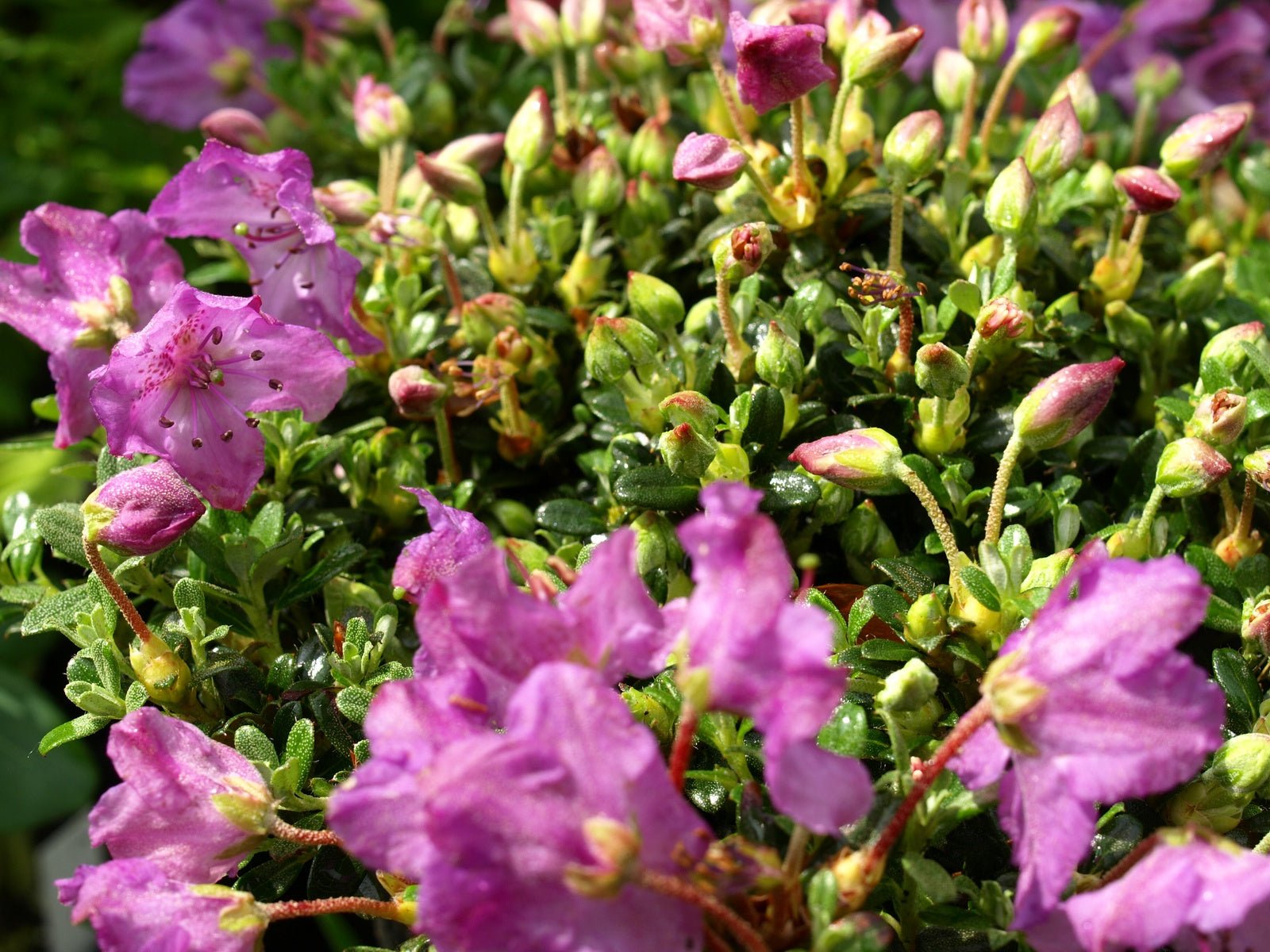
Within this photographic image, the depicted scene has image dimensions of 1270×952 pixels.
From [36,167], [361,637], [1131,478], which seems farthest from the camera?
[36,167]

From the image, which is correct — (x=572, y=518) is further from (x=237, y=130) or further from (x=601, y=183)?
(x=237, y=130)

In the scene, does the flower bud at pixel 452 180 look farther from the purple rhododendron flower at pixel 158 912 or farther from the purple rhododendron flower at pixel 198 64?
the purple rhododendron flower at pixel 198 64

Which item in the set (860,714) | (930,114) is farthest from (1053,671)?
(930,114)

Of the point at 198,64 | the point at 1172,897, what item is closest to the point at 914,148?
the point at 1172,897

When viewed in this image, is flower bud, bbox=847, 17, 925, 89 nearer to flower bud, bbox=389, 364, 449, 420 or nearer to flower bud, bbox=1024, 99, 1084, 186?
flower bud, bbox=1024, 99, 1084, 186

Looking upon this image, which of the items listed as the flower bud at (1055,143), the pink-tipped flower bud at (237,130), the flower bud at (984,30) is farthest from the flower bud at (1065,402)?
the pink-tipped flower bud at (237,130)

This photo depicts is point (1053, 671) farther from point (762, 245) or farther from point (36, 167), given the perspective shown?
point (36, 167)

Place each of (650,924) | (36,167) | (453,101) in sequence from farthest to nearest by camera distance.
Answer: (36,167)
(453,101)
(650,924)
